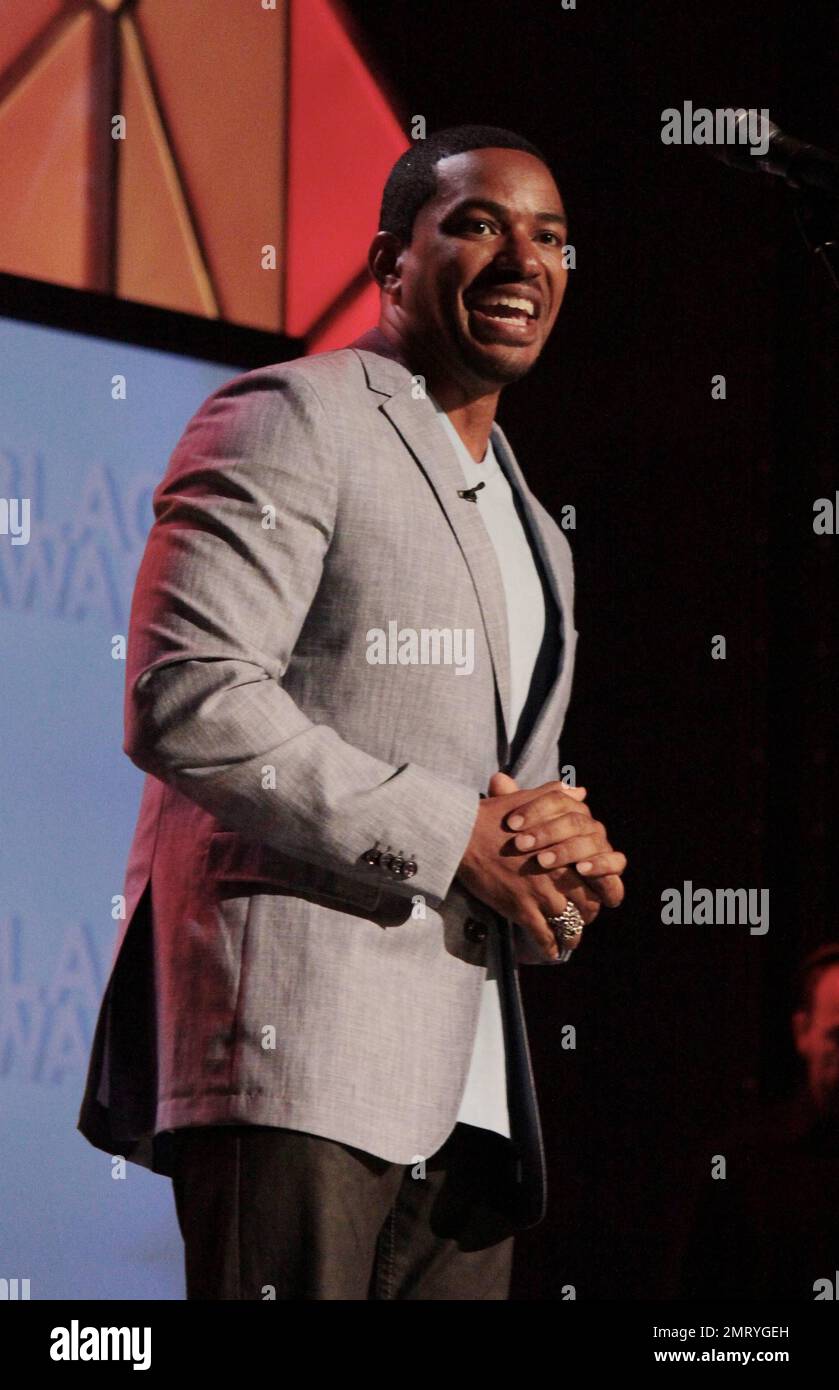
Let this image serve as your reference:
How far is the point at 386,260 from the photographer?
2.32 meters

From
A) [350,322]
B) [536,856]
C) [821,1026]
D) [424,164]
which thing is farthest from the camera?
[821,1026]

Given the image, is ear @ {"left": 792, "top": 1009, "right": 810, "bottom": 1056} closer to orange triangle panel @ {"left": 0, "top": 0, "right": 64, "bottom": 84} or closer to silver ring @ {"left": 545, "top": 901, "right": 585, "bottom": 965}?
silver ring @ {"left": 545, "top": 901, "right": 585, "bottom": 965}

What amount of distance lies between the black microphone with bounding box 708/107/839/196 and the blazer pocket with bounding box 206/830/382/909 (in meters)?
0.98

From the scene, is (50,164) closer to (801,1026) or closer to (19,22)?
(19,22)

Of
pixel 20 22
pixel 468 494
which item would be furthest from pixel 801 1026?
pixel 20 22

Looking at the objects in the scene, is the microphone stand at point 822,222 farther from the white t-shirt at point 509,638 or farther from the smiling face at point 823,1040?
the smiling face at point 823,1040

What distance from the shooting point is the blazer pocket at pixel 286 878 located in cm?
189

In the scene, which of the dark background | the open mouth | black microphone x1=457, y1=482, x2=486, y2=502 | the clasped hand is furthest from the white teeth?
the dark background

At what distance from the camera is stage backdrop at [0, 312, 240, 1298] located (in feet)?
9.11

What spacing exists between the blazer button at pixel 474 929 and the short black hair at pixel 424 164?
35.4 inches

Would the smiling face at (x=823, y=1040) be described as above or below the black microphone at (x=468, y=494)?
below

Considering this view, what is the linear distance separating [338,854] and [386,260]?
879 millimetres

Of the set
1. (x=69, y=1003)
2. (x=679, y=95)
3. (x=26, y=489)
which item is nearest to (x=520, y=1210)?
(x=69, y=1003)

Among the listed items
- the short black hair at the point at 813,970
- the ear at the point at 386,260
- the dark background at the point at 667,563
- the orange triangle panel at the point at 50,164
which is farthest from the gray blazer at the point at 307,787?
the short black hair at the point at 813,970
